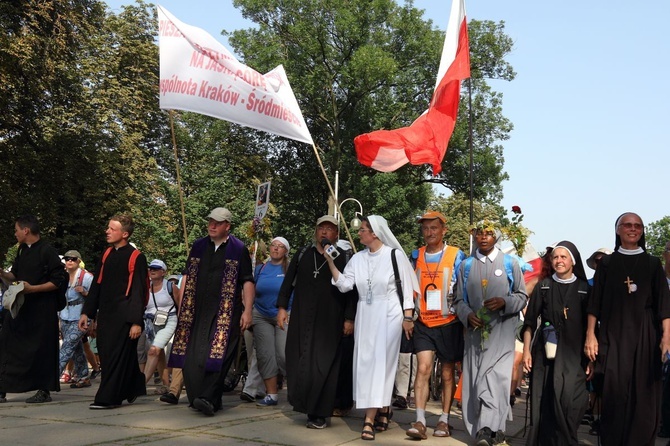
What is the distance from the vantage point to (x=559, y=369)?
713 centimetres

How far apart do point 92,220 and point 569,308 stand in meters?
25.3

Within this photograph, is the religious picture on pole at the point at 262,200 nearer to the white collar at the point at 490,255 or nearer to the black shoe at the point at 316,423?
the black shoe at the point at 316,423

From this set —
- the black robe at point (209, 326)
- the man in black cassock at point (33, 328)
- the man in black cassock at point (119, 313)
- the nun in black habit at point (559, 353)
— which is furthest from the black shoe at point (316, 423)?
the man in black cassock at point (33, 328)

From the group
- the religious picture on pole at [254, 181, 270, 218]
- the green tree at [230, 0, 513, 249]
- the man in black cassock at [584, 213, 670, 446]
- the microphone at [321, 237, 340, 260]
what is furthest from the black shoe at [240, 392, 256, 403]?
the green tree at [230, 0, 513, 249]

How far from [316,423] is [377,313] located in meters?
1.14

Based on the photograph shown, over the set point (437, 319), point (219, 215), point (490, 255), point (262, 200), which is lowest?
point (437, 319)

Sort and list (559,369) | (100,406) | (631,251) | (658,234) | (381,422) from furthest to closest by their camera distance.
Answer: (658,234), (100,406), (381,422), (559,369), (631,251)

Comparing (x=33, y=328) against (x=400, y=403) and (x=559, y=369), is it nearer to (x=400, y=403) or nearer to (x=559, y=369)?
(x=400, y=403)

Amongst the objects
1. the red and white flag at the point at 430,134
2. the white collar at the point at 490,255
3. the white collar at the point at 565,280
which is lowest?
the white collar at the point at 565,280

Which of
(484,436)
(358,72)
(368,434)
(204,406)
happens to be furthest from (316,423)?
(358,72)

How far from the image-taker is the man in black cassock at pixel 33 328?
9117 mm

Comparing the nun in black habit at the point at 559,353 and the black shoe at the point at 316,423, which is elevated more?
the nun in black habit at the point at 559,353

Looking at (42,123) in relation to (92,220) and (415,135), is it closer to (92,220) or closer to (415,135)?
(92,220)

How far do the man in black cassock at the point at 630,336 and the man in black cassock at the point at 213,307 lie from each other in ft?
11.5
